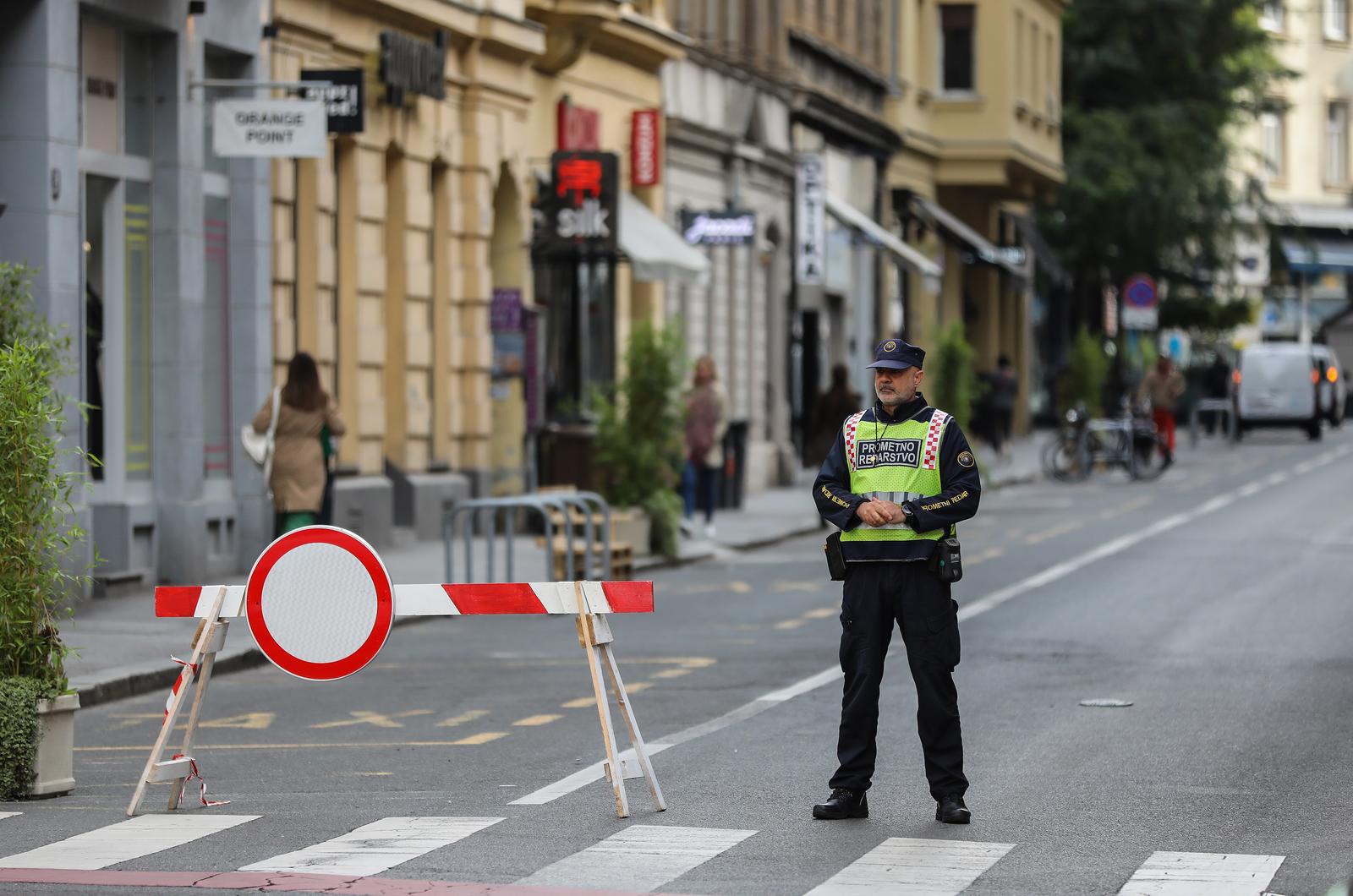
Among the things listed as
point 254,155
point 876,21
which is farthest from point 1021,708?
point 876,21

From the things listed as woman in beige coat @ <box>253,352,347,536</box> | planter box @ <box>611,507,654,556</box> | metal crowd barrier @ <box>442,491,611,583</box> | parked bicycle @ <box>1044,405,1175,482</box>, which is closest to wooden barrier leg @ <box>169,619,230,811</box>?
woman in beige coat @ <box>253,352,347,536</box>

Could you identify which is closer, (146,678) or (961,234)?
(146,678)

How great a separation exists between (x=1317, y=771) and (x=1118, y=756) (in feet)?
2.86

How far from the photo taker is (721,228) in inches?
1350

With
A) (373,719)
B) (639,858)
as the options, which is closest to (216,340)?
(373,719)

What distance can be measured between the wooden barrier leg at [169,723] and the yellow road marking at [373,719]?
8.51 feet

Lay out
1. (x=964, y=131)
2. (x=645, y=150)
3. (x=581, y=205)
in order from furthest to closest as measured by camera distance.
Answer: (x=964, y=131), (x=645, y=150), (x=581, y=205)

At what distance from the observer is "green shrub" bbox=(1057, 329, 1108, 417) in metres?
43.2

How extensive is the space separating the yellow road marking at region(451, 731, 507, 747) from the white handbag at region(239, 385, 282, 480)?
687 cm

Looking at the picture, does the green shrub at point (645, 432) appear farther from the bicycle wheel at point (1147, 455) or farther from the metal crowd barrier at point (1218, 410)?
the metal crowd barrier at point (1218, 410)

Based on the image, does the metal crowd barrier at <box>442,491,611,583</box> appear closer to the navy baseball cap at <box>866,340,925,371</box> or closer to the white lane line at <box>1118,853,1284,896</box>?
the navy baseball cap at <box>866,340,925,371</box>

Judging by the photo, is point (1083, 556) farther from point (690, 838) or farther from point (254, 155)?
point (690, 838)

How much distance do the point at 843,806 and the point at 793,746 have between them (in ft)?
6.77

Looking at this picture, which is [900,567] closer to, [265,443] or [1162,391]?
[265,443]
